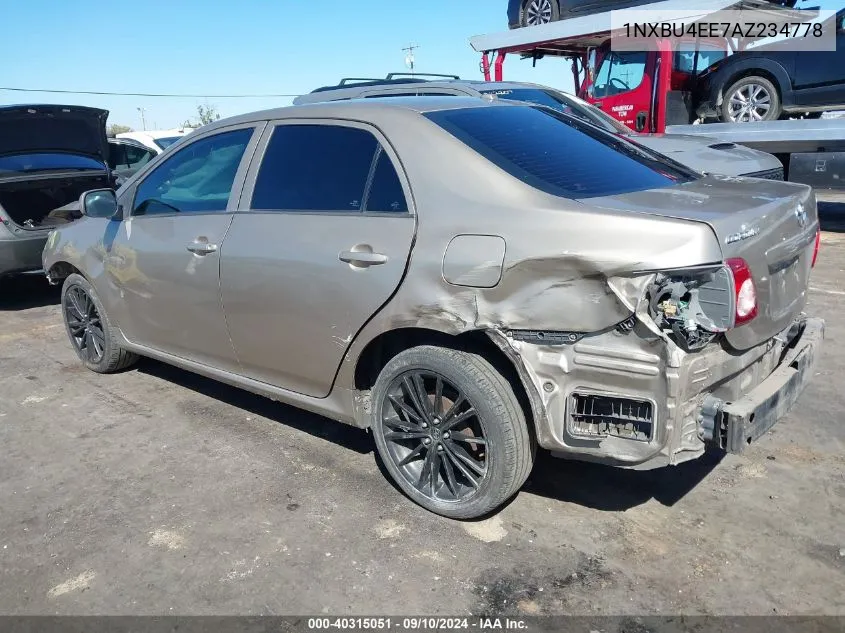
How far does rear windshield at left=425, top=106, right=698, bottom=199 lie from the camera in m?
2.92

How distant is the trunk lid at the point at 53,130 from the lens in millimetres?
7305

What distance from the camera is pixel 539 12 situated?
1227cm

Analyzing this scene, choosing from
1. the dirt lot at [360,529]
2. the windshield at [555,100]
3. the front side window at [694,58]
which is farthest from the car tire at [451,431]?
the front side window at [694,58]

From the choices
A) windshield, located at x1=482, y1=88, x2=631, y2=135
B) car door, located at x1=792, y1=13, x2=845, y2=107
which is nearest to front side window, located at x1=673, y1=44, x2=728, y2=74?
car door, located at x1=792, y1=13, x2=845, y2=107

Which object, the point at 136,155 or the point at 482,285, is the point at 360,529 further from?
the point at 136,155

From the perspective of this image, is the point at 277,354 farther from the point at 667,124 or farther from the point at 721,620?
the point at 667,124

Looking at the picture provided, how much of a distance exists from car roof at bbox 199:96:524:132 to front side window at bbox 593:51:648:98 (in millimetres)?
7345

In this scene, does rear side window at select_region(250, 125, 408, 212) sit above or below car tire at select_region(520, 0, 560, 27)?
below

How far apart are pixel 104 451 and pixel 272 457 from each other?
947 millimetres

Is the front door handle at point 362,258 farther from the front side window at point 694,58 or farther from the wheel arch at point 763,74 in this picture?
the wheel arch at point 763,74

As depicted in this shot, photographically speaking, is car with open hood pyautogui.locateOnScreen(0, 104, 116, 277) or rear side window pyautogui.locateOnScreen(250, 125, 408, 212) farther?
car with open hood pyautogui.locateOnScreen(0, 104, 116, 277)

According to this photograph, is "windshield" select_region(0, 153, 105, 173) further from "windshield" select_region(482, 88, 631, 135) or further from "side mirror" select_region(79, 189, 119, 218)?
"windshield" select_region(482, 88, 631, 135)

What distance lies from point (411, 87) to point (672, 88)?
4454 millimetres

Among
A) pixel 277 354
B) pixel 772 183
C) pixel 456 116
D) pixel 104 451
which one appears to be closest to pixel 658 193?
pixel 772 183
